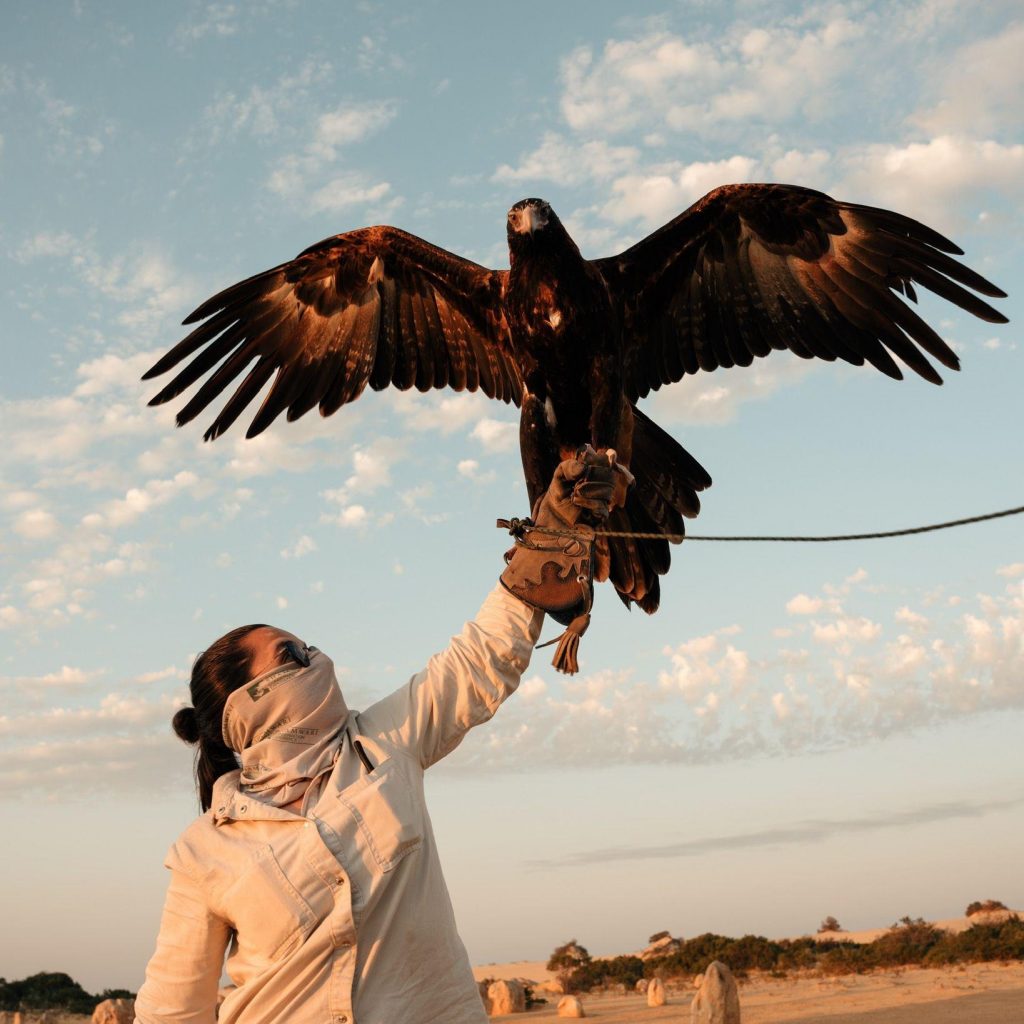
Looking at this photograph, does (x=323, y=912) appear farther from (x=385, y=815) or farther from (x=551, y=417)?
(x=551, y=417)

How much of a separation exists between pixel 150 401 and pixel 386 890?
3324 millimetres

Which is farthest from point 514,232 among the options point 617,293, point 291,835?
point 291,835

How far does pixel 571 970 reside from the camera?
57.1 ft

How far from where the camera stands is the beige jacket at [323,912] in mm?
1879

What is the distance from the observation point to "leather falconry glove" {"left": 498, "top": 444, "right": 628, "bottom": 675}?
220cm

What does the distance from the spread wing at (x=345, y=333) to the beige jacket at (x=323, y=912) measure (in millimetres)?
3264

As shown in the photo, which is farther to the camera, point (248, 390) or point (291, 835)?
A: point (248, 390)

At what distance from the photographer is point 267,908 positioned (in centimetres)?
189

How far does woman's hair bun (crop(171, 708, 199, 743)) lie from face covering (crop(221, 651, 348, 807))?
210 millimetres

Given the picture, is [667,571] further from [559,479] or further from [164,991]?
[164,991]

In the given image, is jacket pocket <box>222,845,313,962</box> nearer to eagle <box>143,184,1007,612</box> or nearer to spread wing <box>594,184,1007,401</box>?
eagle <box>143,184,1007,612</box>

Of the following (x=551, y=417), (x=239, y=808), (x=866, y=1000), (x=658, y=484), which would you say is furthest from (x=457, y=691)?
(x=866, y=1000)

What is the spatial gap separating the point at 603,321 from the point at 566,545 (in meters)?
2.26

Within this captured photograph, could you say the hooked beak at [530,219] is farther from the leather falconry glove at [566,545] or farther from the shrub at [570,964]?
the shrub at [570,964]
